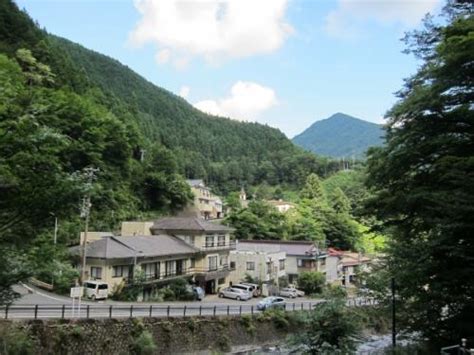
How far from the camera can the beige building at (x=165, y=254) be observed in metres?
29.8

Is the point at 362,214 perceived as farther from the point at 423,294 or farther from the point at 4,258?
the point at 4,258

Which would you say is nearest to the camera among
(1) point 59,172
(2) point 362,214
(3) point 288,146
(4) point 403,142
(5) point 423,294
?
(1) point 59,172

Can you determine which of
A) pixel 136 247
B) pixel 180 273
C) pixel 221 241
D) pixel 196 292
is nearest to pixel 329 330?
pixel 136 247

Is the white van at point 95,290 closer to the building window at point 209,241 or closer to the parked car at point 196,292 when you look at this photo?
the parked car at point 196,292

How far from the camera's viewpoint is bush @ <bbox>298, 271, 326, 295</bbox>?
145ft

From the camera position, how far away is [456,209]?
12344 mm

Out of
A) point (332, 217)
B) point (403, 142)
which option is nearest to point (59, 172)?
point (403, 142)

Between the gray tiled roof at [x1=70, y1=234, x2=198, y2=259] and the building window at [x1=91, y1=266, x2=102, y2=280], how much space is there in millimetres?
802

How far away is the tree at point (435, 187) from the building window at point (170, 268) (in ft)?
70.8

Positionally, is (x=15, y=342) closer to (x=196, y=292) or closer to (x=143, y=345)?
(x=143, y=345)

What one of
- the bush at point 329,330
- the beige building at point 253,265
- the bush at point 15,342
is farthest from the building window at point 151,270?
the bush at point 329,330

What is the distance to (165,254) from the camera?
34125 millimetres

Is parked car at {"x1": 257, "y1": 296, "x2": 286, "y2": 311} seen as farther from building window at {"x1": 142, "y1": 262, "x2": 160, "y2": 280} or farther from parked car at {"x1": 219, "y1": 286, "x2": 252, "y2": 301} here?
building window at {"x1": 142, "y1": 262, "x2": 160, "y2": 280}

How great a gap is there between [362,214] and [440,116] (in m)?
4.59
